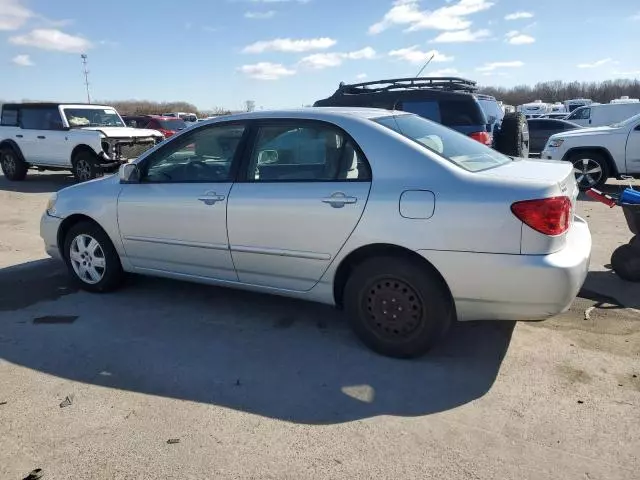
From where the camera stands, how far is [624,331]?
4016 millimetres

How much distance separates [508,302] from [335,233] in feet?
3.82

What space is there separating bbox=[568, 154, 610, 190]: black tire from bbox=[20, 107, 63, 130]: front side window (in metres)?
11.6

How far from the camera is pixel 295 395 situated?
3.22 m

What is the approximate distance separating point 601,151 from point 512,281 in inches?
349

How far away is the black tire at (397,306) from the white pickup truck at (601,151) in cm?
812

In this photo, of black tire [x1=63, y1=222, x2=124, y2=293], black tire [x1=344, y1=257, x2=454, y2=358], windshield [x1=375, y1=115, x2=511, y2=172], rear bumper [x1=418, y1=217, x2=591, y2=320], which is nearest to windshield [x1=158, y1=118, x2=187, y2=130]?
black tire [x1=63, y1=222, x2=124, y2=293]

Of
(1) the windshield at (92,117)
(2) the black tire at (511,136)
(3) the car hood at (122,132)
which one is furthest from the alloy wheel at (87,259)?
(1) the windshield at (92,117)

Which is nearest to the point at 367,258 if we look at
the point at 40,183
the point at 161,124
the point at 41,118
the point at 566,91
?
the point at 41,118

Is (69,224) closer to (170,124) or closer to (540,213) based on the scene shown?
(540,213)

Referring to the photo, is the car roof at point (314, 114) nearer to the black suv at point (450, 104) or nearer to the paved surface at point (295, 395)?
the paved surface at point (295, 395)

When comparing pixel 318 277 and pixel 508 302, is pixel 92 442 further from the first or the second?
pixel 508 302

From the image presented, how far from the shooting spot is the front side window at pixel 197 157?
4219 millimetres

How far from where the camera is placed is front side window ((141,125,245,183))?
4219mm

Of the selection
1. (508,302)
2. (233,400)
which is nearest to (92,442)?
(233,400)
